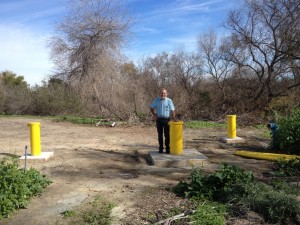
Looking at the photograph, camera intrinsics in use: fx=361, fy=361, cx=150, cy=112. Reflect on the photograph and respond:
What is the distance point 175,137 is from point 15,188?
452cm

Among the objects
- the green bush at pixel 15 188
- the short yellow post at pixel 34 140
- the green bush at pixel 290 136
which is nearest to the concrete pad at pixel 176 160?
the green bush at pixel 290 136

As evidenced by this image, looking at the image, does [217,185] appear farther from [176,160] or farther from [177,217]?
[176,160]

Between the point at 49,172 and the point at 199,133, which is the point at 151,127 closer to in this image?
the point at 199,133

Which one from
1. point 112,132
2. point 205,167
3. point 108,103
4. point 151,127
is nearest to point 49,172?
point 205,167

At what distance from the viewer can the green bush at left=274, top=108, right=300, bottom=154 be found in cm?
960

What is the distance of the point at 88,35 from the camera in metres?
25.5

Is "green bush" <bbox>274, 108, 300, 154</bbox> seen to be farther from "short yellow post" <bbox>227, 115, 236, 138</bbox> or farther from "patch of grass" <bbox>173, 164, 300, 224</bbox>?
"patch of grass" <bbox>173, 164, 300, 224</bbox>

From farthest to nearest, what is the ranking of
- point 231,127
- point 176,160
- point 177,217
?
point 231,127 → point 176,160 → point 177,217

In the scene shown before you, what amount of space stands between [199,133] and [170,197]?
8957mm

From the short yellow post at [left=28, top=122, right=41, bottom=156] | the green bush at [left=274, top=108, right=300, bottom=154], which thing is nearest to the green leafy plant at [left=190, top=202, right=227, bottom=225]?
the short yellow post at [left=28, top=122, right=41, bottom=156]

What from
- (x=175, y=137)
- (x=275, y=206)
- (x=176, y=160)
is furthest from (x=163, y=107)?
(x=275, y=206)

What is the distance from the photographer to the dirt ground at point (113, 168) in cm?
515

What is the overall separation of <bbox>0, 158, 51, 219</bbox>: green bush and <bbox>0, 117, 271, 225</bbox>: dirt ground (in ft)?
0.43

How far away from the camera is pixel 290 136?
962cm
